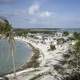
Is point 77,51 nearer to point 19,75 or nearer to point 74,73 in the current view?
point 74,73

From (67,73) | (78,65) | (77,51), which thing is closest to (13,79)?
(67,73)

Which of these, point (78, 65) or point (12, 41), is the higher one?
point (12, 41)

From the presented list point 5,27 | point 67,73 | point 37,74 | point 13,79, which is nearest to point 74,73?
point 67,73

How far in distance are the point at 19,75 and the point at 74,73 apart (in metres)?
9.09

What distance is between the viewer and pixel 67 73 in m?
43.7

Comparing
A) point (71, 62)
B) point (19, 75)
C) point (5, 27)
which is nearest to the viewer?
point (5, 27)

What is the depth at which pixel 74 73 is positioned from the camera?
145 ft

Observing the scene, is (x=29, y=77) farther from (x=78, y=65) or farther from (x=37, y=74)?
(x=78, y=65)

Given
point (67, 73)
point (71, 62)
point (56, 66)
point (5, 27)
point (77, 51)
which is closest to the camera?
point (5, 27)

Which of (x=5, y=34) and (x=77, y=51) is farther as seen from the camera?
(x=77, y=51)

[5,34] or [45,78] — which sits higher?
[5,34]

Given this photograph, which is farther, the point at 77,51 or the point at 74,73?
the point at 77,51

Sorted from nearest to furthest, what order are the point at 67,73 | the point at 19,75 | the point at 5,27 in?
1. the point at 5,27
2. the point at 19,75
3. the point at 67,73

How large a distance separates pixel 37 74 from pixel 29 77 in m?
2.35
